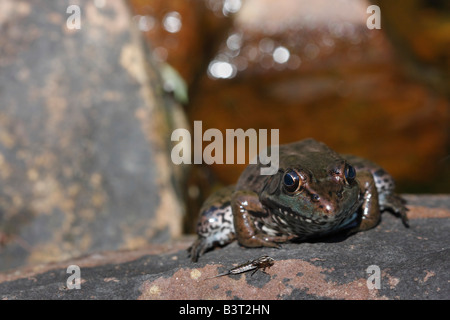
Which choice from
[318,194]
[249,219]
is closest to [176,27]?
[249,219]

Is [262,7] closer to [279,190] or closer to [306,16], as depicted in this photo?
[306,16]

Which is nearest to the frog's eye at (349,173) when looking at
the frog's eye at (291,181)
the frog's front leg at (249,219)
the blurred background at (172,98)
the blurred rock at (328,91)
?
the frog's eye at (291,181)

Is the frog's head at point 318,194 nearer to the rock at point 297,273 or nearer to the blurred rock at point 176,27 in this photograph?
the rock at point 297,273

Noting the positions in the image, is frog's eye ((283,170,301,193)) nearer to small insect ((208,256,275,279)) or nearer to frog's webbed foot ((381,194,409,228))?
small insect ((208,256,275,279))

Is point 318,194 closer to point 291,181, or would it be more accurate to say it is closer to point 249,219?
point 291,181

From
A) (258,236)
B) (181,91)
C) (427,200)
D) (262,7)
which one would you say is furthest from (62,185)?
(262,7)
